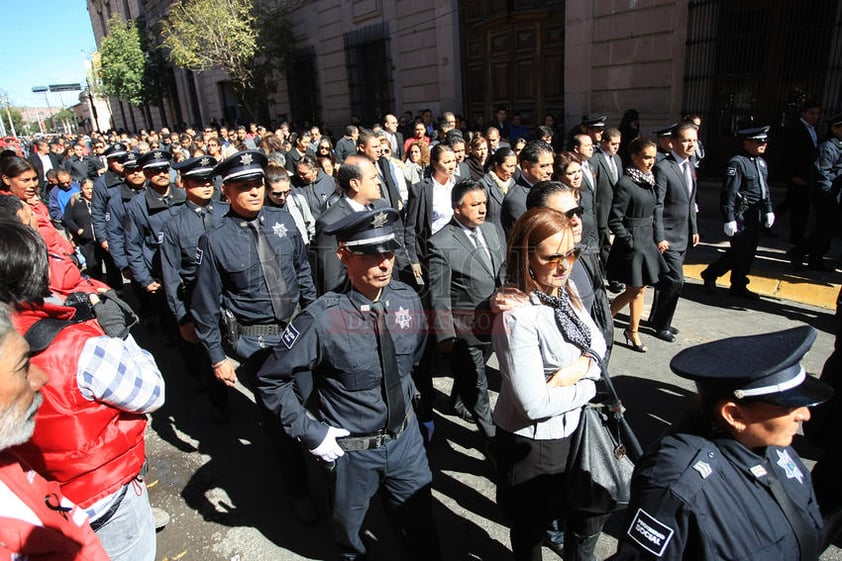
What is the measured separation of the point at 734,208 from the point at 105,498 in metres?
6.21

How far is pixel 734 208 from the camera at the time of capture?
5.90 m

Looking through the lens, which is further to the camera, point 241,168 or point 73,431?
point 241,168

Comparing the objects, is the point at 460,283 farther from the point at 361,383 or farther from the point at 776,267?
the point at 776,267

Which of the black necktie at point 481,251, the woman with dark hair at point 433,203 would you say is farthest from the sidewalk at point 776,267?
the black necktie at point 481,251

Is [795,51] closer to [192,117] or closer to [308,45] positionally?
[308,45]

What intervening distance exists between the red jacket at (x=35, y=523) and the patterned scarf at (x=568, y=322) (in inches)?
71.3

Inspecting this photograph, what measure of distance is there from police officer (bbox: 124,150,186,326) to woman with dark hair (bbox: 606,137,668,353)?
13.7 ft

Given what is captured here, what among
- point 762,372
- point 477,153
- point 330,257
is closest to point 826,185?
point 477,153

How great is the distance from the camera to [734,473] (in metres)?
1.54

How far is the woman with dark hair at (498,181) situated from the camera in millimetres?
5277

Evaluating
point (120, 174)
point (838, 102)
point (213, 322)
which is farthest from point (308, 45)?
point (213, 322)

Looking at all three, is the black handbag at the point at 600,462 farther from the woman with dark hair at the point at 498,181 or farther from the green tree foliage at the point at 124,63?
the green tree foliage at the point at 124,63

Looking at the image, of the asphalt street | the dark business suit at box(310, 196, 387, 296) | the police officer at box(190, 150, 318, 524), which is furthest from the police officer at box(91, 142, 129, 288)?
the police officer at box(190, 150, 318, 524)

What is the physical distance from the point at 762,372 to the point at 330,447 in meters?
1.69
